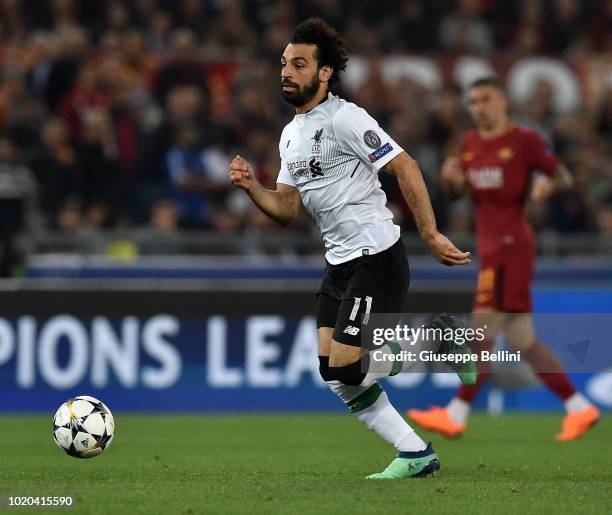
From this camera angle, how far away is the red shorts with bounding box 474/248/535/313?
1028 cm

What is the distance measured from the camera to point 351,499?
6355mm

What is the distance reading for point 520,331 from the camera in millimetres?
10219

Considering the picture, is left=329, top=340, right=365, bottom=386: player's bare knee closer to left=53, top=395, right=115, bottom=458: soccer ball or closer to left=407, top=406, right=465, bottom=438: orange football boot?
left=53, top=395, right=115, bottom=458: soccer ball

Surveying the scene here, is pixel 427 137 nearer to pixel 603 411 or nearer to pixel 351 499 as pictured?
pixel 603 411

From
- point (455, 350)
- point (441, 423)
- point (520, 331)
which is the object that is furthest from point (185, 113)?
point (455, 350)

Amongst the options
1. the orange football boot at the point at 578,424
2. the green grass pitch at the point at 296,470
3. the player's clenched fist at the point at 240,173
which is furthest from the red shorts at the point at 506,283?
the player's clenched fist at the point at 240,173

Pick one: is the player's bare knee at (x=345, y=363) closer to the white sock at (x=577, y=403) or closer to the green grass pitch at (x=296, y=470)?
the green grass pitch at (x=296, y=470)

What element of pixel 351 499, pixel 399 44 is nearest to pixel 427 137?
pixel 399 44

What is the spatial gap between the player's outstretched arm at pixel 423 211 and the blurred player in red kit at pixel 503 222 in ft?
10.6

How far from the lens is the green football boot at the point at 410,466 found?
23.7ft

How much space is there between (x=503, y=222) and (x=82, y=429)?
13.6ft

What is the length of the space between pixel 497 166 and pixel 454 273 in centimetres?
392

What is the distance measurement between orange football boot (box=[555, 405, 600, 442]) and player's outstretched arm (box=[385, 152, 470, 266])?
3543 mm

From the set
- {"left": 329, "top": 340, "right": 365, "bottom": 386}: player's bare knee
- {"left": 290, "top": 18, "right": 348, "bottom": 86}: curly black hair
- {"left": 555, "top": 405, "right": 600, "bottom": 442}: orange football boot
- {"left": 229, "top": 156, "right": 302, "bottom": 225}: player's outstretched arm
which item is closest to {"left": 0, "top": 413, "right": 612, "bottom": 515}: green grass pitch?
{"left": 555, "top": 405, "right": 600, "bottom": 442}: orange football boot
